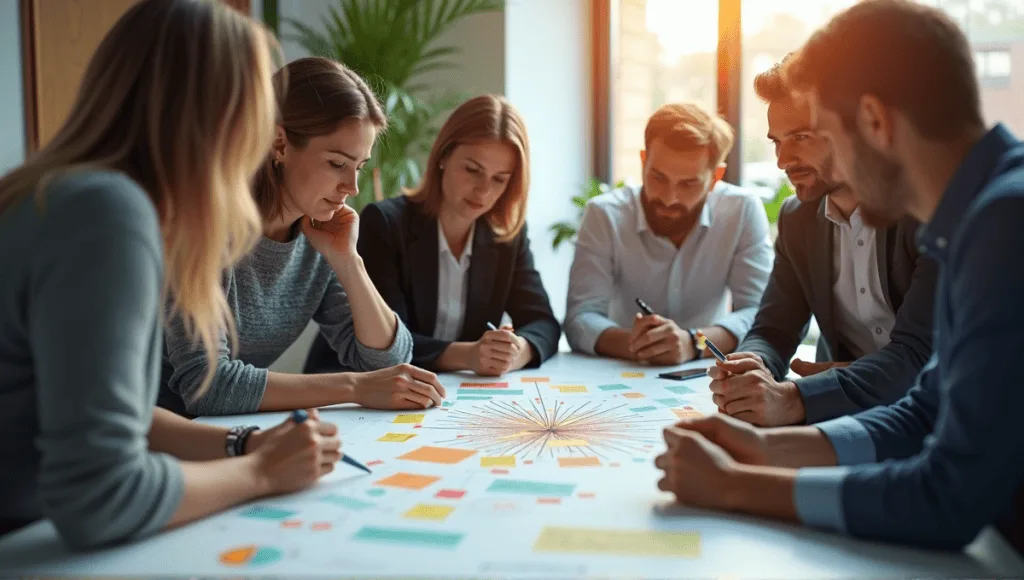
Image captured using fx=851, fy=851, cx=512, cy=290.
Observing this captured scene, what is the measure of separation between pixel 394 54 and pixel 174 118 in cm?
286

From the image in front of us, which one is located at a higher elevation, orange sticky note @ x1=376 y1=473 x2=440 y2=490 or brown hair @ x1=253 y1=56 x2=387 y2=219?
brown hair @ x1=253 y1=56 x2=387 y2=219

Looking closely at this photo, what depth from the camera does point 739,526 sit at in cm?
106

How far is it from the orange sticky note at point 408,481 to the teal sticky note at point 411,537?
166mm

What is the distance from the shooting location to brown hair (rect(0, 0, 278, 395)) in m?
1.05

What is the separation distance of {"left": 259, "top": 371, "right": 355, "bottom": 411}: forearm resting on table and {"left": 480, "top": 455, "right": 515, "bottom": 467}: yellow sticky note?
501 mm

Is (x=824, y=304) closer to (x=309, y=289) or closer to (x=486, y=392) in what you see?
(x=486, y=392)

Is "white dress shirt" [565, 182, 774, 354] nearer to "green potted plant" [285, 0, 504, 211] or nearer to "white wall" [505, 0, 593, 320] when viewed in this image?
"green potted plant" [285, 0, 504, 211]

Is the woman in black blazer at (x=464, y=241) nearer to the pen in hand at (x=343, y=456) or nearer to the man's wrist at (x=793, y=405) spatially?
the man's wrist at (x=793, y=405)

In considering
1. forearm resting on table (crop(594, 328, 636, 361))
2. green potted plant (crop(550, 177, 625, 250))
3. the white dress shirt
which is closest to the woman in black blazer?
forearm resting on table (crop(594, 328, 636, 361))

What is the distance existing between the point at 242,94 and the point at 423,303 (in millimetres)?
1484

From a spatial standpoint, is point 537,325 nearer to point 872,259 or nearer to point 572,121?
point 872,259

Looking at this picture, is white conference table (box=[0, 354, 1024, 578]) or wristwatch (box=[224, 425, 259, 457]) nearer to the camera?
white conference table (box=[0, 354, 1024, 578])

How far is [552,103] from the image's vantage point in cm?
452

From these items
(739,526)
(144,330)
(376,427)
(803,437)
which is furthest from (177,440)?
(803,437)
